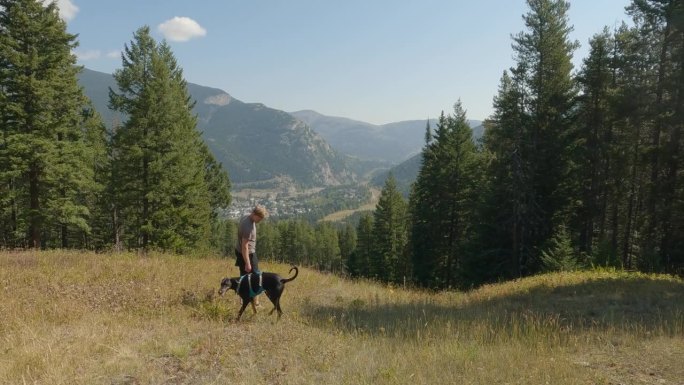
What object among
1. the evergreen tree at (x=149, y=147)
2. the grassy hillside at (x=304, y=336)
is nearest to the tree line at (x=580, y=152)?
the grassy hillside at (x=304, y=336)

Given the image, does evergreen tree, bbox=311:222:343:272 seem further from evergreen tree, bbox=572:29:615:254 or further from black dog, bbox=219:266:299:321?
black dog, bbox=219:266:299:321

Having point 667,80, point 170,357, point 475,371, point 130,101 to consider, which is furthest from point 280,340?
point 667,80

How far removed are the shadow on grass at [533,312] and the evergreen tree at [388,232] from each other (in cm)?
3126

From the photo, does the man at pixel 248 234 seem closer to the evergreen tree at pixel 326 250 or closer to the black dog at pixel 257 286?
the black dog at pixel 257 286

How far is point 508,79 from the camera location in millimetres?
32250

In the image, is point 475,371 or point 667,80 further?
point 667,80

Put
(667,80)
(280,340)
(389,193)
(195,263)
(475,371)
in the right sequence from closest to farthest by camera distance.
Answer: (475,371), (280,340), (195,263), (667,80), (389,193)

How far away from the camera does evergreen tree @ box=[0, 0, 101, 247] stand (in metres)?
18.3

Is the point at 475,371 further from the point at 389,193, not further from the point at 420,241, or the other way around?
the point at 389,193

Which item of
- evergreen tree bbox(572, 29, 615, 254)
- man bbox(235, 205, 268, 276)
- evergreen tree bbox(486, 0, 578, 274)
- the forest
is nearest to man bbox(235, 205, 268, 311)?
man bbox(235, 205, 268, 276)

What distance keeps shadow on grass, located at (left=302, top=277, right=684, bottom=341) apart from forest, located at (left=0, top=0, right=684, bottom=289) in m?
4.52

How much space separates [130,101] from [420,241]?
76.1ft

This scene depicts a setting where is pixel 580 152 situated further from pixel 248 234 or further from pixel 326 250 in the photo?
pixel 326 250

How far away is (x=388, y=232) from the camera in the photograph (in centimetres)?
4444
